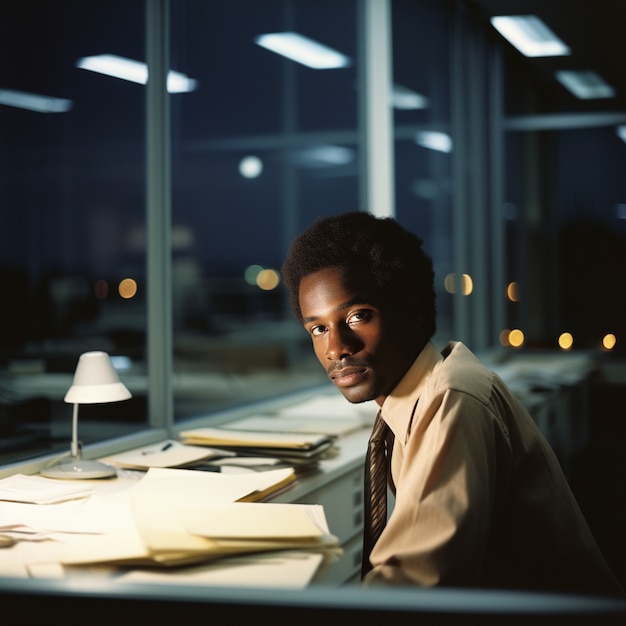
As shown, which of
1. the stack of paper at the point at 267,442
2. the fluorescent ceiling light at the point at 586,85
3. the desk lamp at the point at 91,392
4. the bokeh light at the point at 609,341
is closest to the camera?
the desk lamp at the point at 91,392

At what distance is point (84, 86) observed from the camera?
284 cm

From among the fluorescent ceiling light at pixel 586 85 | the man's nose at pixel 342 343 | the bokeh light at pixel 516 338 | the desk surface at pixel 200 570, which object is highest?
the fluorescent ceiling light at pixel 586 85

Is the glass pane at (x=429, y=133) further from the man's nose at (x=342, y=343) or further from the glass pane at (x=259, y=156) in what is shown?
the man's nose at (x=342, y=343)

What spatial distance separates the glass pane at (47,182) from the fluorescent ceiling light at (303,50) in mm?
1935

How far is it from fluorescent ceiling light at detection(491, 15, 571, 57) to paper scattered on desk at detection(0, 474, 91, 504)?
13.3 feet

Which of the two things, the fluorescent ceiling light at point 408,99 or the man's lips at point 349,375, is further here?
the fluorescent ceiling light at point 408,99

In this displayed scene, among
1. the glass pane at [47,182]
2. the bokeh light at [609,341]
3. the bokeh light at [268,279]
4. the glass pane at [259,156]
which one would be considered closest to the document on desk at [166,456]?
the glass pane at [47,182]

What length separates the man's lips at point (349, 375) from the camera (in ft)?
5.40

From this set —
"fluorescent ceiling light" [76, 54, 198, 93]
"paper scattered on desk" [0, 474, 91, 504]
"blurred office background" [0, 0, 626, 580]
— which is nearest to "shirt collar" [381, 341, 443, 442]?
"paper scattered on desk" [0, 474, 91, 504]

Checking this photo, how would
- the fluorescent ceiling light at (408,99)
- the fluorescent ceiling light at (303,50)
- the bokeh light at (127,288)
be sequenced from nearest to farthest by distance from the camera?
the bokeh light at (127,288) → the fluorescent ceiling light at (303,50) → the fluorescent ceiling light at (408,99)

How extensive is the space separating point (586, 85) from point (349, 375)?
4.42m

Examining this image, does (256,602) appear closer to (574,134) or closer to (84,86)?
(84,86)

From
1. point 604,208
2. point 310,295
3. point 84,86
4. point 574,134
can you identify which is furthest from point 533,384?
point 310,295

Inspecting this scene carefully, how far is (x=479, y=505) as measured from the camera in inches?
50.2
